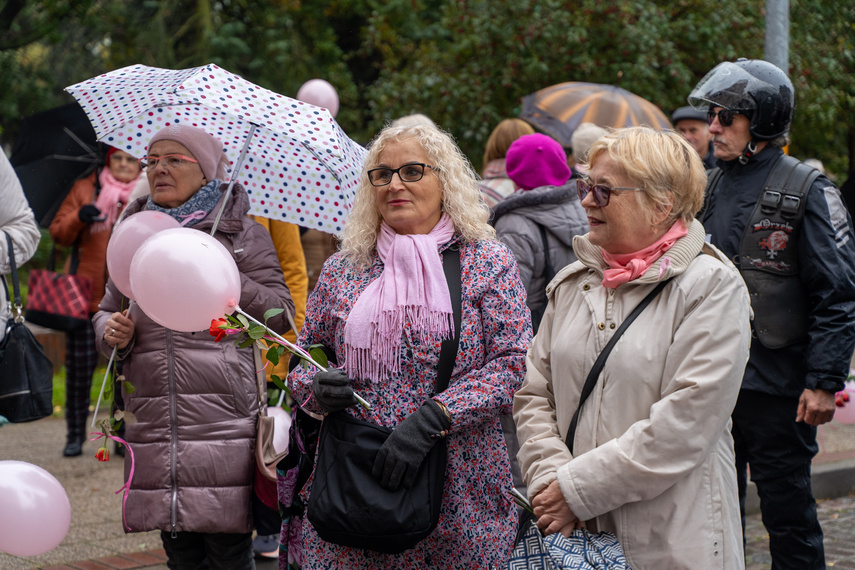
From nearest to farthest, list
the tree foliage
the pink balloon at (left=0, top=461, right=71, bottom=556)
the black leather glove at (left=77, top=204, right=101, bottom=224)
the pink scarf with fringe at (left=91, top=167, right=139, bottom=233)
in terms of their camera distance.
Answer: the pink balloon at (left=0, top=461, right=71, bottom=556), the black leather glove at (left=77, top=204, right=101, bottom=224), the pink scarf with fringe at (left=91, top=167, right=139, bottom=233), the tree foliage

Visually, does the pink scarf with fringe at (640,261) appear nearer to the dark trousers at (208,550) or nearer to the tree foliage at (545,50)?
the dark trousers at (208,550)

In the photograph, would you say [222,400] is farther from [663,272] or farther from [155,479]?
[663,272]

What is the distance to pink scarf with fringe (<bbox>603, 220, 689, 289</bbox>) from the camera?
2.64 meters

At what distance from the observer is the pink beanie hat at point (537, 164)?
4.56m

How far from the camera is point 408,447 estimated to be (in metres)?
2.87

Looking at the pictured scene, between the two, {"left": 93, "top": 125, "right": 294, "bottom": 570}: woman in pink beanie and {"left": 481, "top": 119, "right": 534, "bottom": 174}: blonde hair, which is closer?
{"left": 93, "top": 125, "right": 294, "bottom": 570}: woman in pink beanie

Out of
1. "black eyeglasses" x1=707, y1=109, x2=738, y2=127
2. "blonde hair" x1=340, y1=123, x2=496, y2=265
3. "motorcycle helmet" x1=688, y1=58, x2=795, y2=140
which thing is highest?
"motorcycle helmet" x1=688, y1=58, x2=795, y2=140

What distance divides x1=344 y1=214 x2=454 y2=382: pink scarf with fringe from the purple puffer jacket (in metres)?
0.85

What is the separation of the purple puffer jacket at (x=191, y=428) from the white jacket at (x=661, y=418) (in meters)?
1.48

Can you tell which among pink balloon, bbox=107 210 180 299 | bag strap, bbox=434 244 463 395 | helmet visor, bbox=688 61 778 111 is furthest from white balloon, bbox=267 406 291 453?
helmet visor, bbox=688 61 778 111

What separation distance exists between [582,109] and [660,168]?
503cm

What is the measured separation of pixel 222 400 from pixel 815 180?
2572 mm

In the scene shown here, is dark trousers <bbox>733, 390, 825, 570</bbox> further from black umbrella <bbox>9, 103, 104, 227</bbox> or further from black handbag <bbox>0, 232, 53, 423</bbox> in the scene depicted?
black umbrella <bbox>9, 103, 104, 227</bbox>

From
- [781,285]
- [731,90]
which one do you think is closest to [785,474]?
[781,285]
